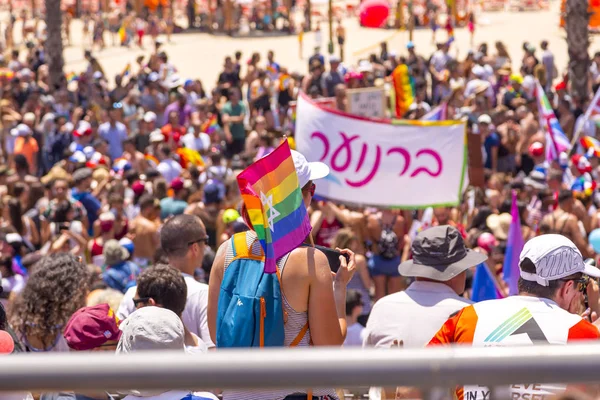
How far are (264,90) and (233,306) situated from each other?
1600 cm

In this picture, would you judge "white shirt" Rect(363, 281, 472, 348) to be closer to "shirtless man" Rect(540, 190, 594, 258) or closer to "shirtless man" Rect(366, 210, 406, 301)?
"shirtless man" Rect(540, 190, 594, 258)

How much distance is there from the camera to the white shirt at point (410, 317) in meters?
3.92

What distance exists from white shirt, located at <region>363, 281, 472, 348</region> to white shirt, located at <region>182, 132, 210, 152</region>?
10145 mm

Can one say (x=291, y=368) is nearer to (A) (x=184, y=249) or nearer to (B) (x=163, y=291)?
(B) (x=163, y=291)

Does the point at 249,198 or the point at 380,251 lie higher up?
the point at 249,198

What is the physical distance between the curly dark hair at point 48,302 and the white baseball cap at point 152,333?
1207mm

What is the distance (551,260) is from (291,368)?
1957mm

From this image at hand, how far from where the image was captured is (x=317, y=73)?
61.3 ft

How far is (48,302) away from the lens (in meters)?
4.42

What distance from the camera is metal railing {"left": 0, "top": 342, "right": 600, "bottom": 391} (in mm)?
1458

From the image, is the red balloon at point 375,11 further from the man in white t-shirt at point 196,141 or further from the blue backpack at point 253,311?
the blue backpack at point 253,311

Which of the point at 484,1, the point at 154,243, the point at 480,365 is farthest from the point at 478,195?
the point at 484,1

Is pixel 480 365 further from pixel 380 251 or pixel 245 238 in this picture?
pixel 380 251

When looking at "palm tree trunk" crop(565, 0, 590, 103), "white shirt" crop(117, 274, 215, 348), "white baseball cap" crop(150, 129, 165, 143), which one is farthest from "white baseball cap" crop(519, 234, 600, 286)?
"palm tree trunk" crop(565, 0, 590, 103)
